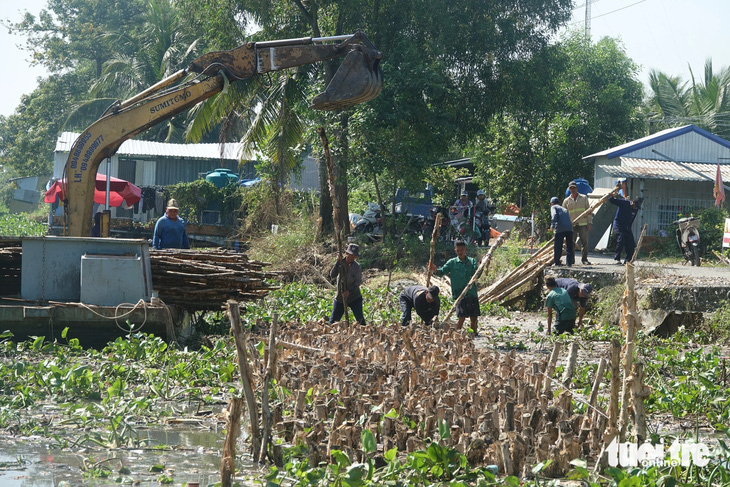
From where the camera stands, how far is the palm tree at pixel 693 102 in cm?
3616

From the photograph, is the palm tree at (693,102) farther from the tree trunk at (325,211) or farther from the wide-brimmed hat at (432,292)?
the wide-brimmed hat at (432,292)

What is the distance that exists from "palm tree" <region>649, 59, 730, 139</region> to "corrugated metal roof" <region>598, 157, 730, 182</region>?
34.7 ft

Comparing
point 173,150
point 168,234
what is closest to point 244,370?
point 168,234

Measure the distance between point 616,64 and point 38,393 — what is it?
30.5m

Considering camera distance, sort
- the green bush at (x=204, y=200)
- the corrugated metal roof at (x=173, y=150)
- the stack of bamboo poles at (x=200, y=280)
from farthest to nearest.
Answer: the corrugated metal roof at (x=173, y=150)
the green bush at (x=204, y=200)
the stack of bamboo poles at (x=200, y=280)

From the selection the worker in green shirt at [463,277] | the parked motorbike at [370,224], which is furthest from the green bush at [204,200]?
the worker in green shirt at [463,277]

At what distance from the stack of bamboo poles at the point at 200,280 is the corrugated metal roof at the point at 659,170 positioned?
1488cm

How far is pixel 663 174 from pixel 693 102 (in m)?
15.6

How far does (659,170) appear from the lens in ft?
80.1

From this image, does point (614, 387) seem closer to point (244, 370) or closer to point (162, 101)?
point (244, 370)

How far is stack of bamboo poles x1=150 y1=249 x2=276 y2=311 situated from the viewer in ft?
37.0

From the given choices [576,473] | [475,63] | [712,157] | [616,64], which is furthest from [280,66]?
[616,64]

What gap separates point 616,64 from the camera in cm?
3425

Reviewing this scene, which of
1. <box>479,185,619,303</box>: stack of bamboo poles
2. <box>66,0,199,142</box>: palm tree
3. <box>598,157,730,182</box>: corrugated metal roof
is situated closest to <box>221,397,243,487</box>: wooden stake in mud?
<box>479,185,619,303</box>: stack of bamboo poles
